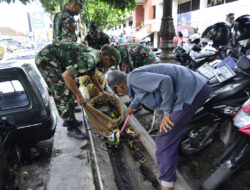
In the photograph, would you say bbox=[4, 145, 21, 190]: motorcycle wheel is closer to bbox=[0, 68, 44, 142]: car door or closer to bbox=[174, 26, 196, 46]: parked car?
bbox=[0, 68, 44, 142]: car door

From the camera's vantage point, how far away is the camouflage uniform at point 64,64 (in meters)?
2.37

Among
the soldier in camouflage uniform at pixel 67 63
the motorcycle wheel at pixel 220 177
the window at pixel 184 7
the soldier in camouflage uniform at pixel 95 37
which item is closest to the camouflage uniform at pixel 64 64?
the soldier in camouflage uniform at pixel 67 63

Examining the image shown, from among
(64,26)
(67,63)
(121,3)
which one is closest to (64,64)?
(67,63)

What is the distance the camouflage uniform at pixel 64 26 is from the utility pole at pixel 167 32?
153 centimetres

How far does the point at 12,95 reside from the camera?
2.67m

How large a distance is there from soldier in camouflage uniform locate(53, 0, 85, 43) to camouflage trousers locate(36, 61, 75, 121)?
1.94ft

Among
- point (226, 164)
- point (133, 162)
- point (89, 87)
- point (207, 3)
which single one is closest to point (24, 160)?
point (133, 162)

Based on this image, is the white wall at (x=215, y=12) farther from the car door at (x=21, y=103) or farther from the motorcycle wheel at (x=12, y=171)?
the motorcycle wheel at (x=12, y=171)

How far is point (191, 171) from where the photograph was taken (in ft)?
7.77

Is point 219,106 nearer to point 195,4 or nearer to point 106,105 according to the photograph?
point 106,105

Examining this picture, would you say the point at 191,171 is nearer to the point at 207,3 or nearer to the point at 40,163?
the point at 40,163

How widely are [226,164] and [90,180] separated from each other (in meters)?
1.41

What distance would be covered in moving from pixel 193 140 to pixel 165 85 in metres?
1.25

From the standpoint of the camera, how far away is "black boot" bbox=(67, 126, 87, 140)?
2.89 m
